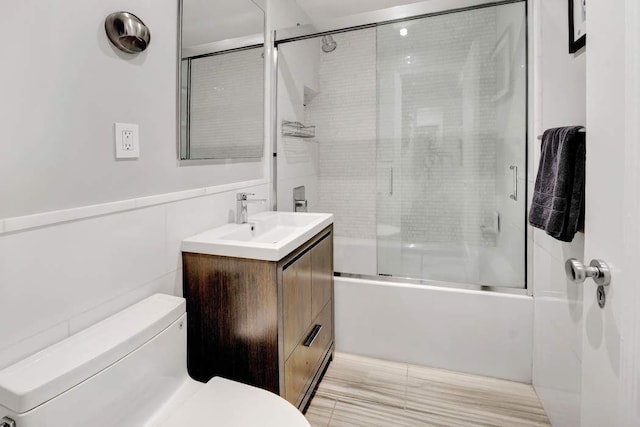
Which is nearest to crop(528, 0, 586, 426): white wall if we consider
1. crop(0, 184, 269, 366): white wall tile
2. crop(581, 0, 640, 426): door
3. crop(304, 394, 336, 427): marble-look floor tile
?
crop(581, 0, 640, 426): door

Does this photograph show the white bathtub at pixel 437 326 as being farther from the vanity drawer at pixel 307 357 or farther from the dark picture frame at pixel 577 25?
the dark picture frame at pixel 577 25

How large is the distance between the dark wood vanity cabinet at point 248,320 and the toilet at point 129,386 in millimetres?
190

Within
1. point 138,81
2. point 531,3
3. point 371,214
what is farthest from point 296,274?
point 531,3

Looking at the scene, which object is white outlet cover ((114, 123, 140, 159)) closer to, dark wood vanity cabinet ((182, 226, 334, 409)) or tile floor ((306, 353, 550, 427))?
dark wood vanity cabinet ((182, 226, 334, 409))

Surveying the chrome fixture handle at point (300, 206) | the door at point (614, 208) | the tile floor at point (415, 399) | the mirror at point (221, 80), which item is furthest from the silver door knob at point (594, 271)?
the chrome fixture handle at point (300, 206)

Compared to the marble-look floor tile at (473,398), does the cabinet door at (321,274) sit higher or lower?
higher

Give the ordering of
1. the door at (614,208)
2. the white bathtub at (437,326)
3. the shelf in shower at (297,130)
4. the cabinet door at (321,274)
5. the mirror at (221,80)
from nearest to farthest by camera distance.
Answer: the door at (614,208), the mirror at (221,80), the cabinet door at (321,274), the white bathtub at (437,326), the shelf in shower at (297,130)

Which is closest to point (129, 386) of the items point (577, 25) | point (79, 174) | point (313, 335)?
point (79, 174)

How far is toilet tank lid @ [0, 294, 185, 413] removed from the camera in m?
0.74

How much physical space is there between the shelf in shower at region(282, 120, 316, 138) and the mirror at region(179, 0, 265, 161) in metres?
0.29

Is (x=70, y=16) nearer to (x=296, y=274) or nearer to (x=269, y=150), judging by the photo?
(x=296, y=274)

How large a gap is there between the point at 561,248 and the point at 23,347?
1886 millimetres

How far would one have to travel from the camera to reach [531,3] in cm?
174

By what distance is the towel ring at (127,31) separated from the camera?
1121 mm
